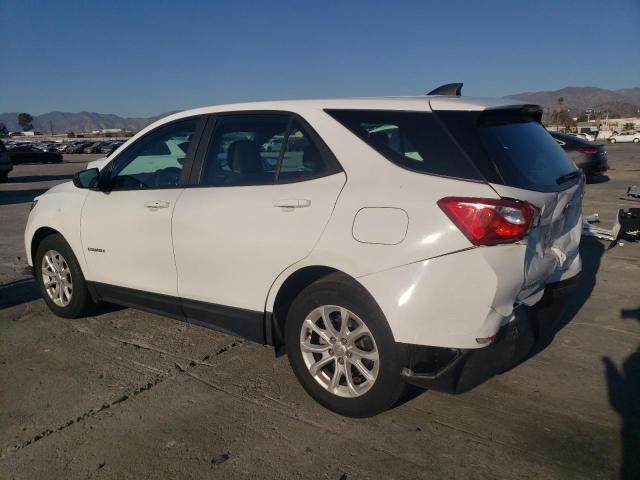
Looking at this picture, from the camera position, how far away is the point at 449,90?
141 inches

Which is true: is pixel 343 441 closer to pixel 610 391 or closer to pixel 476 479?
pixel 476 479

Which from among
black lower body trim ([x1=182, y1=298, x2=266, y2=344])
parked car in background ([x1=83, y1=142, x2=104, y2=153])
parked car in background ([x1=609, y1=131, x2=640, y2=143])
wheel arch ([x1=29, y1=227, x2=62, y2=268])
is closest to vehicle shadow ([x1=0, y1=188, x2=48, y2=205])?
wheel arch ([x1=29, y1=227, x2=62, y2=268])

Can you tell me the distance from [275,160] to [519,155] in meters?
1.43

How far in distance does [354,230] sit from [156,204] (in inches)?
65.7

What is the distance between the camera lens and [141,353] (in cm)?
403

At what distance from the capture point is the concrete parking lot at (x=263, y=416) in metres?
2.66

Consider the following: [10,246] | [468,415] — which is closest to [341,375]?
[468,415]

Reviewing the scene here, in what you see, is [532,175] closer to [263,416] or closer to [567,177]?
[567,177]

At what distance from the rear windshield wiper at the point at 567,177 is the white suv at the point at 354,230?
26mm

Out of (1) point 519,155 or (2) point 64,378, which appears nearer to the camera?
(1) point 519,155

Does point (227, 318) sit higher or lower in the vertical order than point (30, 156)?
lower

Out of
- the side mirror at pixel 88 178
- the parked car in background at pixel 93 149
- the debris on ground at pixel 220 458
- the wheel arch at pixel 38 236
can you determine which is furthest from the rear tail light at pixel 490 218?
the parked car in background at pixel 93 149

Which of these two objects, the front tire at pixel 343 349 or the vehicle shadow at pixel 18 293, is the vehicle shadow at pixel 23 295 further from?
the front tire at pixel 343 349

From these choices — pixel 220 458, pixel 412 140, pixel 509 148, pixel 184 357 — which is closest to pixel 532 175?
pixel 509 148
